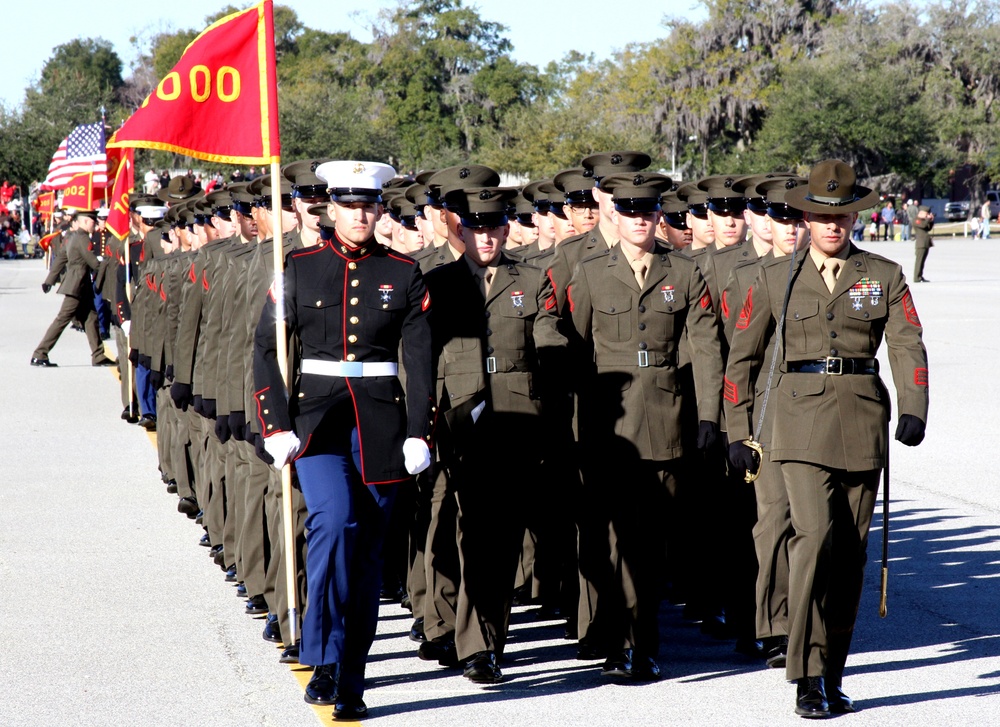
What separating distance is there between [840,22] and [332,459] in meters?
72.5

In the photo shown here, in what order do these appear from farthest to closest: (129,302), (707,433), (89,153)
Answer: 1. (89,153)
2. (129,302)
3. (707,433)

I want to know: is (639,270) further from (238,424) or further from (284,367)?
(238,424)

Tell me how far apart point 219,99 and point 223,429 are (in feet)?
5.64

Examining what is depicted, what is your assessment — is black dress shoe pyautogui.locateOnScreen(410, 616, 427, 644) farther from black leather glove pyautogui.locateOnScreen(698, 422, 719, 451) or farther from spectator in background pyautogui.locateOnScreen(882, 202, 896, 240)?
spectator in background pyautogui.locateOnScreen(882, 202, 896, 240)

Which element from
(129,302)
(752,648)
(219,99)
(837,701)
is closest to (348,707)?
(837,701)

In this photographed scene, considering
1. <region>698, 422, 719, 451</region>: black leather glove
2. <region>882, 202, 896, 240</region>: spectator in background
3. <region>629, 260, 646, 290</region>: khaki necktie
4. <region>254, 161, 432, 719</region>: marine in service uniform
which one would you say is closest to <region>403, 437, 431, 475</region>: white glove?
<region>254, 161, 432, 719</region>: marine in service uniform

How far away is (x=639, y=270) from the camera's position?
6.40m

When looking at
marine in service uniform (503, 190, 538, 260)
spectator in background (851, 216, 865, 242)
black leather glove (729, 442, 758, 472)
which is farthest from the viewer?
spectator in background (851, 216, 865, 242)

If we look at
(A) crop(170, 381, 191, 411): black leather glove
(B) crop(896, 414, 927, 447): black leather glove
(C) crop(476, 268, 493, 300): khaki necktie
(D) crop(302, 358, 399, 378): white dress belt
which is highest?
(C) crop(476, 268, 493, 300): khaki necktie

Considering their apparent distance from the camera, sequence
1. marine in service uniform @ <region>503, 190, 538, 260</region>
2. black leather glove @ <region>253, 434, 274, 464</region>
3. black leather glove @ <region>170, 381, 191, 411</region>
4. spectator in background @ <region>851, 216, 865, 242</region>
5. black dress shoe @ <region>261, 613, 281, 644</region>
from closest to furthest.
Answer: black leather glove @ <region>253, 434, 274, 464</region>, black dress shoe @ <region>261, 613, 281, 644</region>, black leather glove @ <region>170, 381, 191, 411</region>, marine in service uniform @ <region>503, 190, 538, 260</region>, spectator in background @ <region>851, 216, 865, 242</region>

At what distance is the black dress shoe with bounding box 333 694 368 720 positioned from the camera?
5.46 metres

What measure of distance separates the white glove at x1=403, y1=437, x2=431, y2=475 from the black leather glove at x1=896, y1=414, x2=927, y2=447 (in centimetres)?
180

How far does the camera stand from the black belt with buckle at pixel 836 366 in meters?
5.61

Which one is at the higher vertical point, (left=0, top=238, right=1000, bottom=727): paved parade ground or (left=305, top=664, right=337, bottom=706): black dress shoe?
(left=305, top=664, right=337, bottom=706): black dress shoe
